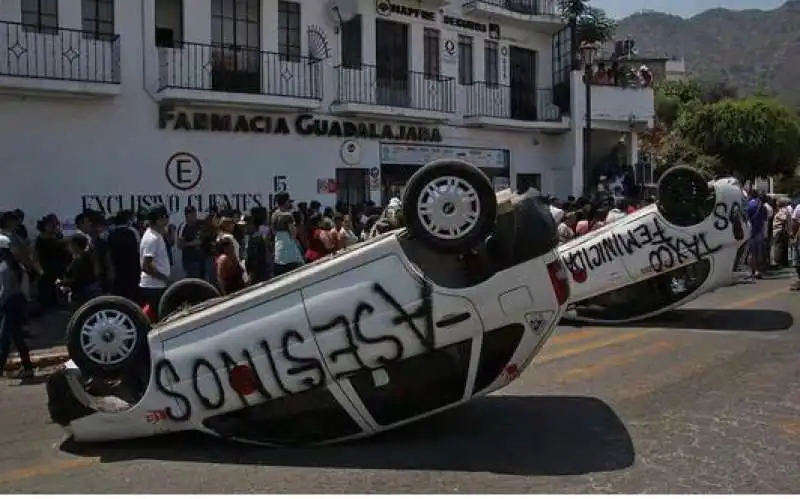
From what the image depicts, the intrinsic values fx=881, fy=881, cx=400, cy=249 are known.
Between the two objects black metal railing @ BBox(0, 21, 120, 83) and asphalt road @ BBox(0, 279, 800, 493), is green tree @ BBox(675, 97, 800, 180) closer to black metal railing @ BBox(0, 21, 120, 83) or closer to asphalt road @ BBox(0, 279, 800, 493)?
black metal railing @ BBox(0, 21, 120, 83)

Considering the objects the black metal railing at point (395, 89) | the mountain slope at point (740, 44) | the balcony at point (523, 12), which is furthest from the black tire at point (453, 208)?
the mountain slope at point (740, 44)

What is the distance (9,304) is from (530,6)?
19.5 metres

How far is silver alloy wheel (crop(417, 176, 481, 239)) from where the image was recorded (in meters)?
5.81

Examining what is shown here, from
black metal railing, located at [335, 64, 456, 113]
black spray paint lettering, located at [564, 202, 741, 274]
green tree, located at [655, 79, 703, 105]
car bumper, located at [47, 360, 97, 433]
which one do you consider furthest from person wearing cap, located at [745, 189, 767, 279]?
green tree, located at [655, 79, 703, 105]

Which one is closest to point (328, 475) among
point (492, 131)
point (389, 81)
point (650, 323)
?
point (650, 323)

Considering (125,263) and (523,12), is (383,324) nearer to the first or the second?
(125,263)

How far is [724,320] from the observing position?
12.0 meters

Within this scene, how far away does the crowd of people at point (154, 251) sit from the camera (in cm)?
915

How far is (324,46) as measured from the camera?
1998 cm

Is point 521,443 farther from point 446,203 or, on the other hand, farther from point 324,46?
point 324,46

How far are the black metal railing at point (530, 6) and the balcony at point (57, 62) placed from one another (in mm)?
11088

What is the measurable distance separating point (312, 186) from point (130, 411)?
46.5 ft

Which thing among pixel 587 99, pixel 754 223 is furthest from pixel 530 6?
pixel 754 223

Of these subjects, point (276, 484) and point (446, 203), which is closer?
point (276, 484)
